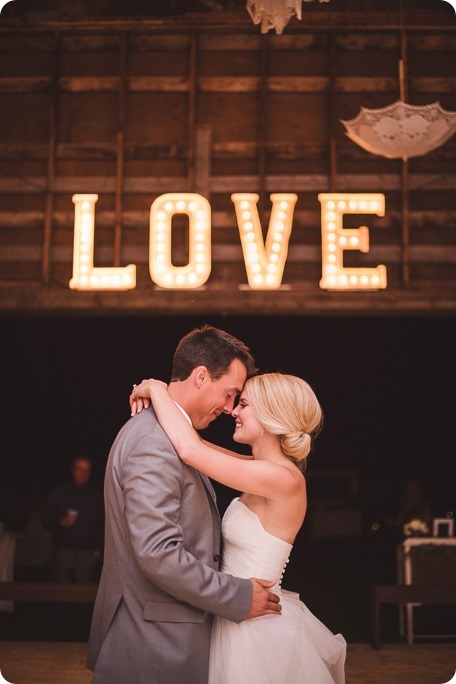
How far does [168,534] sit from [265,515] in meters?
0.56

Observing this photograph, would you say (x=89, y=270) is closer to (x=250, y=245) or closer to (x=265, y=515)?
(x=250, y=245)

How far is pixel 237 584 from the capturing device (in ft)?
8.35

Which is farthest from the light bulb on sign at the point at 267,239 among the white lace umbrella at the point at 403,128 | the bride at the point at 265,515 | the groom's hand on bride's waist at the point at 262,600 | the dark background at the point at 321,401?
the groom's hand on bride's waist at the point at 262,600

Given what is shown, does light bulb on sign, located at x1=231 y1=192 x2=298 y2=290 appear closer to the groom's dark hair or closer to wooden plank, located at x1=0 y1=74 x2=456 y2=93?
wooden plank, located at x1=0 y1=74 x2=456 y2=93

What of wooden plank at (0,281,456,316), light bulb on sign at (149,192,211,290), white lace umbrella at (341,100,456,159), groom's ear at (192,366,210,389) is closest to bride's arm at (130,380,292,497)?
groom's ear at (192,366,210,389)

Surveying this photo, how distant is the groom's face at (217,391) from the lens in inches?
112

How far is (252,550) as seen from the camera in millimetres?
2830

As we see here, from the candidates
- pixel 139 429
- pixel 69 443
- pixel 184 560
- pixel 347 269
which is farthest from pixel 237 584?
pixel 69 443

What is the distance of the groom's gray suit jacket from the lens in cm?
243

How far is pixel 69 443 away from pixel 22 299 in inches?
189

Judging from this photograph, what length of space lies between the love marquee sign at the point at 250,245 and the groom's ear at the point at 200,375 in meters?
4.33

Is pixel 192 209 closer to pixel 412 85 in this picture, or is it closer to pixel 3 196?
pixel 3 196

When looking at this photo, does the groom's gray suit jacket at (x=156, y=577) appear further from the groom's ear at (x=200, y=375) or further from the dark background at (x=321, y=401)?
the dark background at (x=321, y=401)

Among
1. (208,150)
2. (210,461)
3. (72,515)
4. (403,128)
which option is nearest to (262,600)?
(210,461)
